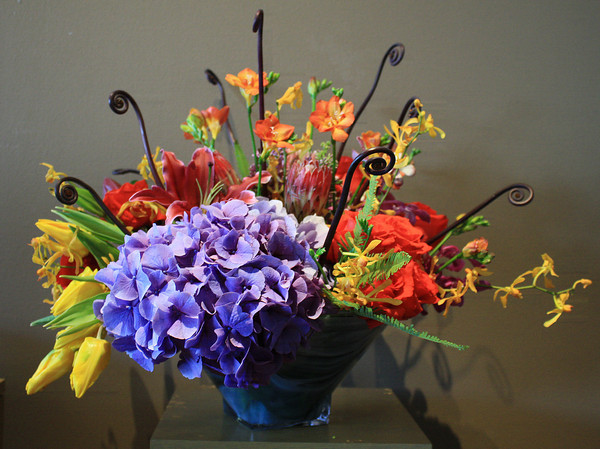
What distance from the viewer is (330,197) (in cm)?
69

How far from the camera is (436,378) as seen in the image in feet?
3.10

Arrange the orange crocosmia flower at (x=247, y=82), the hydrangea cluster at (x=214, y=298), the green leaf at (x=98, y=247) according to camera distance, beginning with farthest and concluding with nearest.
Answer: the orange crocosmia flower at (x=247, y=82), the green leaf at (x=98, y=247), the hydrangea cluster at (x=214, y=298)

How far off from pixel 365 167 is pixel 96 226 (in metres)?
0.31

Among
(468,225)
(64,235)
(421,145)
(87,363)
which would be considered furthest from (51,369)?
(421,145)

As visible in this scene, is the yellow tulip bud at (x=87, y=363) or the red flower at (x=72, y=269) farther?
the red flower at (x=72, y=269)

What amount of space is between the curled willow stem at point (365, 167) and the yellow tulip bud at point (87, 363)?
0.80 ft

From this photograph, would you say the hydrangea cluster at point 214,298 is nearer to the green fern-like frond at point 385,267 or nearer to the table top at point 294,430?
the green fern-like frond at point 385,267

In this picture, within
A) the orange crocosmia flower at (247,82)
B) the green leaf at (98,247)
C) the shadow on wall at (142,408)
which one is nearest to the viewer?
the green leaf at (98,247)

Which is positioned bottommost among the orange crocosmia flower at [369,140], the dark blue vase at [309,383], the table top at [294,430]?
the table top at [294,430]

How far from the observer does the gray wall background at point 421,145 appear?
927 mm

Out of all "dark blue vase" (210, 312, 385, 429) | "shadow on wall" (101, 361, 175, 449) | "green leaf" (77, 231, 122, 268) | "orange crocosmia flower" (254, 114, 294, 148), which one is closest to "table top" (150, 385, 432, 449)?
"dark blue vase" (210, 312, 385, 429)

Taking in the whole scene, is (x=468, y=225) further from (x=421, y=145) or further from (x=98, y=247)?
(x=98, y=247)

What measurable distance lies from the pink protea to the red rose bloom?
0.06 meters

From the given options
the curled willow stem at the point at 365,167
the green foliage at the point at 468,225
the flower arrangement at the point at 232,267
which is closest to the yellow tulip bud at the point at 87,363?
the flower arrangement at the point at 232,267
